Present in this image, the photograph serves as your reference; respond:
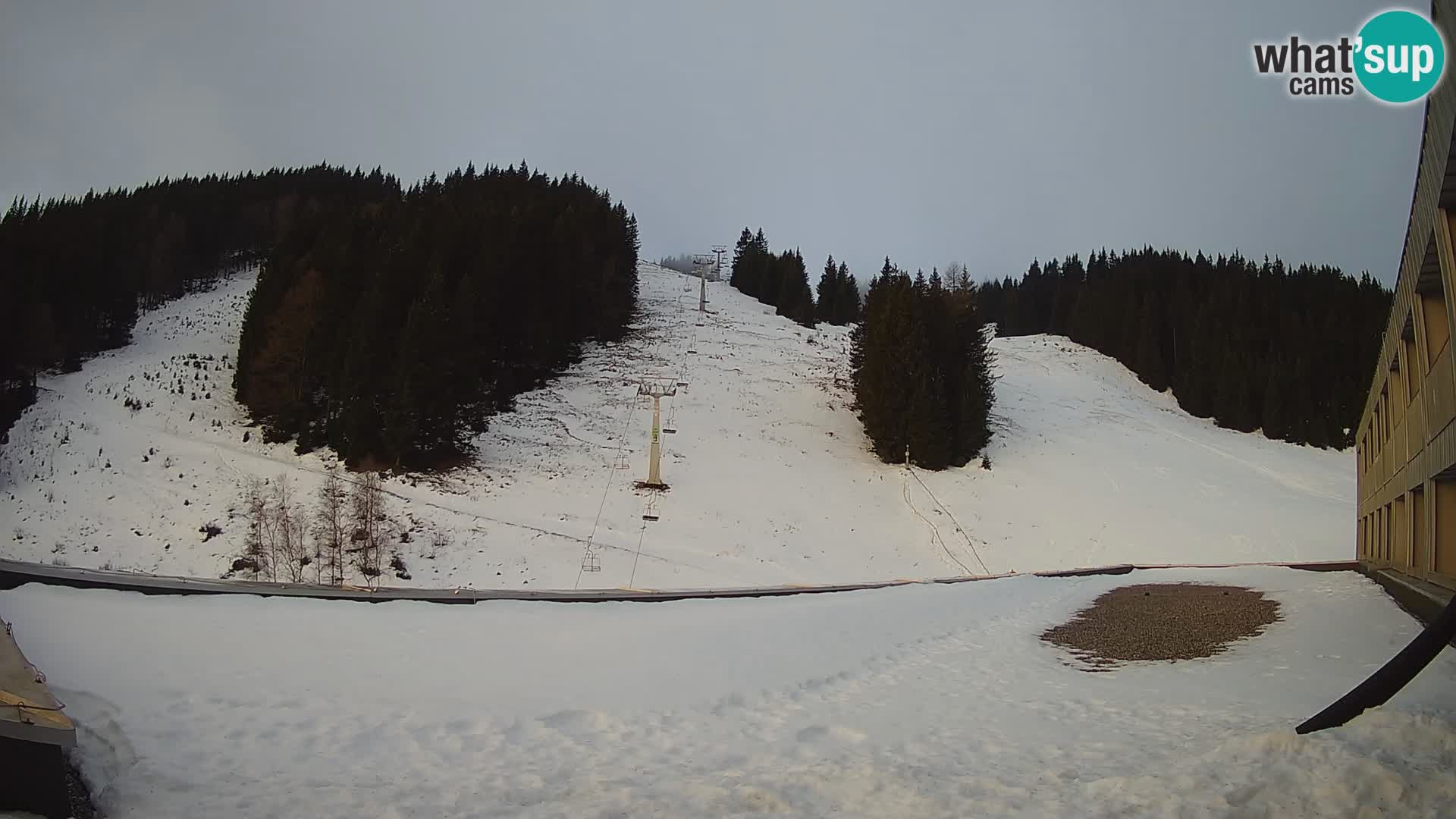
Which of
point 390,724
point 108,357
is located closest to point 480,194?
point 108,357

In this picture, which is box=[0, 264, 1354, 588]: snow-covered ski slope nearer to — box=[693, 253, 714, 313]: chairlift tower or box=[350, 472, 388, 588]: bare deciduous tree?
box=[350, 472, 388, 588]: bare deciduous tree

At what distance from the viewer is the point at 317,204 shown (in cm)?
6619

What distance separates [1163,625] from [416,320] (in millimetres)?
29180

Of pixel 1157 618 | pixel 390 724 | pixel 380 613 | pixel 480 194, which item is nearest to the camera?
pixel 390 724

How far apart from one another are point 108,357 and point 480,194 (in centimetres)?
2834

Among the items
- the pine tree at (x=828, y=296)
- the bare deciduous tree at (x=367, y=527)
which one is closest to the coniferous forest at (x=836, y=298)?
the pine tree at (x=828, y=296)

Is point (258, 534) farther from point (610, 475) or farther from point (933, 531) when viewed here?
point (933, 531)

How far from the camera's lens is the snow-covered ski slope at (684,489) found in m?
23.5

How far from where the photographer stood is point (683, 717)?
7027 millimetres

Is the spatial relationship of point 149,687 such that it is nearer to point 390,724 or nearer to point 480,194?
point 390,724

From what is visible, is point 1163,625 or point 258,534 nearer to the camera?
point 1163,625

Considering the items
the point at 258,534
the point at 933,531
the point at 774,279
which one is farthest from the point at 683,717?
the point at 774,279

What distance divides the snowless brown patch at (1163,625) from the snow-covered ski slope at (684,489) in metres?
11.1

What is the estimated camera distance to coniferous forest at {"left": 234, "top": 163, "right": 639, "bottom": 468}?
98.2 ft
